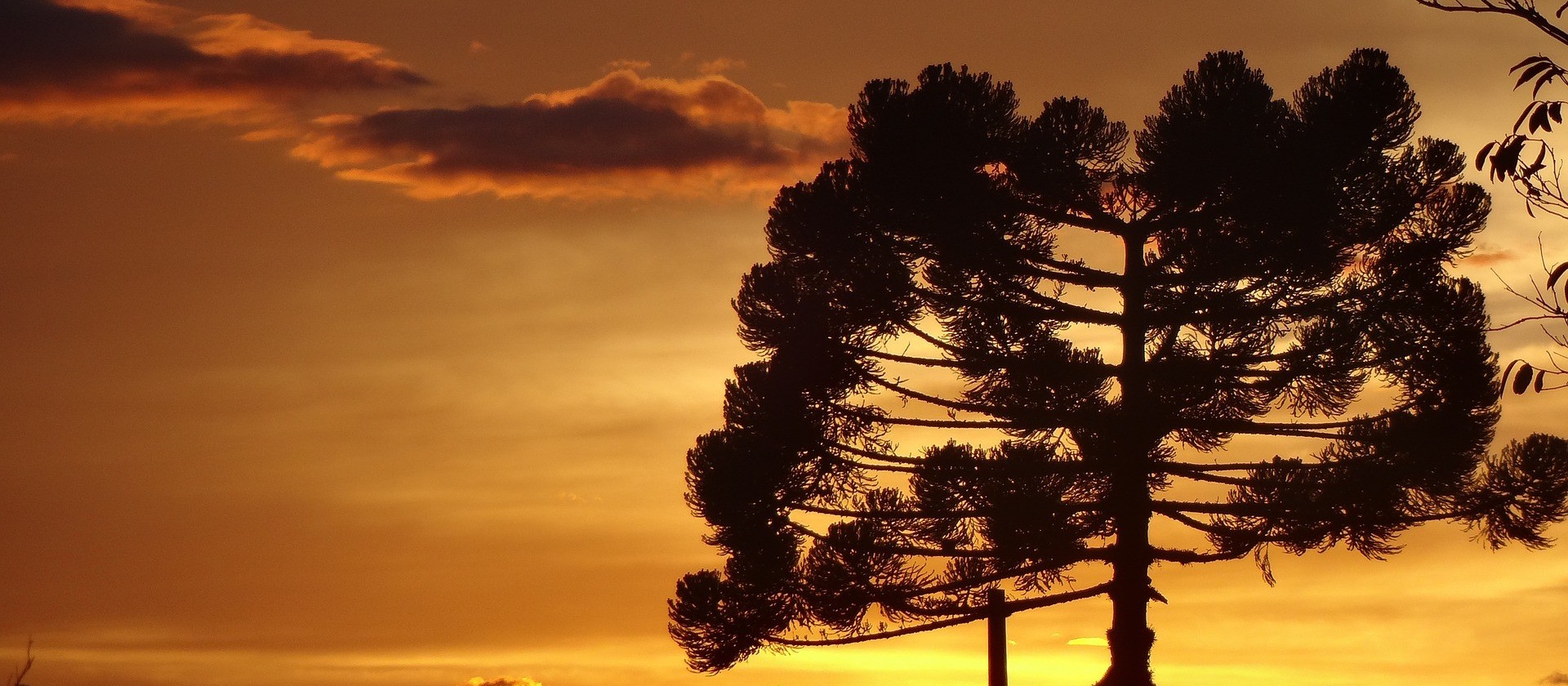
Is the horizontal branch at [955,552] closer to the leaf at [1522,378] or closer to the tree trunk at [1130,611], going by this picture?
the tree trunk at [1130,611]

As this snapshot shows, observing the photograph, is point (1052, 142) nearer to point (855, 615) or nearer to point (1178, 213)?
point (1178, 213)

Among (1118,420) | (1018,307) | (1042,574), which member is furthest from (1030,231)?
(1042,574)

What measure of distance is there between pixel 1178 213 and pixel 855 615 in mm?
7270

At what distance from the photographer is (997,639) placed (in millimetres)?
17000

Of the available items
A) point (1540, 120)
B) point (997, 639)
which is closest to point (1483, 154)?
point (1540, 120)

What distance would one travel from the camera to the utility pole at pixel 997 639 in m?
16.4

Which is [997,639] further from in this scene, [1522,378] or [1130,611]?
[1522,378]

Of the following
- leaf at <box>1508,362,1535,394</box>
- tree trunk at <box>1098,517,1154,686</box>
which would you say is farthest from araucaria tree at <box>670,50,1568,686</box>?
leaf at <box>1508,362,1535,394</box>

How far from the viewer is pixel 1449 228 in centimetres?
2058

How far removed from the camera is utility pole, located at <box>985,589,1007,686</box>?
1636cm

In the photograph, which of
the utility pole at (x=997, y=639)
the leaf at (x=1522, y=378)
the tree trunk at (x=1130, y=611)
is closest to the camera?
the leaf at (x=1522, y=378)

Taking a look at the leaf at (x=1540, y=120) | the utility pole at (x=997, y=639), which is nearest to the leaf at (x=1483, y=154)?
the leaf at (x=1540, y=120)

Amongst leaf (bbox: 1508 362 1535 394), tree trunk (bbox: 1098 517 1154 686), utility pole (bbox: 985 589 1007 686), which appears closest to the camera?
leaf (bbox: 1508 362 1535 394)

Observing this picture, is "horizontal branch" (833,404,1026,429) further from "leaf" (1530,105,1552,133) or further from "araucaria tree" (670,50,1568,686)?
"leaf" (1530,105,1552,133)
